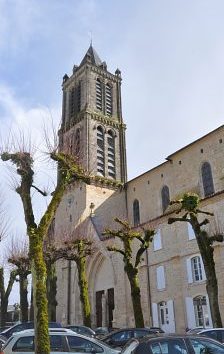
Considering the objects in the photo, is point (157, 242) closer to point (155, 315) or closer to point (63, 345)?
point (155, 315)

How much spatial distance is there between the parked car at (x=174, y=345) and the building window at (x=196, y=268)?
19282 millimetres

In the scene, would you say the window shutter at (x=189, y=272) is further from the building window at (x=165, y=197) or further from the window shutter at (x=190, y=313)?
the building window at (x=165, y=197)

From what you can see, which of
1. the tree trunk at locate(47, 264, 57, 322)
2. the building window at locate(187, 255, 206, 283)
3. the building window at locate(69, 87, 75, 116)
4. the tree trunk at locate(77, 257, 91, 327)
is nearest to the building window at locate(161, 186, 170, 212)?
the building window at locate(187, 255, 206, 283)

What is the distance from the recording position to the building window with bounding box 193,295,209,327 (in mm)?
24672

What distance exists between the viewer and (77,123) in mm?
47375

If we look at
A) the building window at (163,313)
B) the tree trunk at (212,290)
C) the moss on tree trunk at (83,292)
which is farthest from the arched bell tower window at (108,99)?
the tree trunk at (212,290)

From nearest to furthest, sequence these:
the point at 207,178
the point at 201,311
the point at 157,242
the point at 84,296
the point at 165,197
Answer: the point at 84,296 → the point at 201,311 → the point at 157,242 → the point at 207,178 → the point at 165,197

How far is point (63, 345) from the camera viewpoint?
10.8 metres

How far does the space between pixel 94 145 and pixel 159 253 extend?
1870 centimetres

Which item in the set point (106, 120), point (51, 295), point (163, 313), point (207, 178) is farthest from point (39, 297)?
point (106, 120)

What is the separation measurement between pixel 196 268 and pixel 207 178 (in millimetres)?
9440

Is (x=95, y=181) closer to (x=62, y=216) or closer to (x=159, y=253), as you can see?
(x=62, y=216)

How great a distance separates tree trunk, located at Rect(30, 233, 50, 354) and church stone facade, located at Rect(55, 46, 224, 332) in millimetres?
4339

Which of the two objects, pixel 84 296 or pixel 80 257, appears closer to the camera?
pixel 84 296
